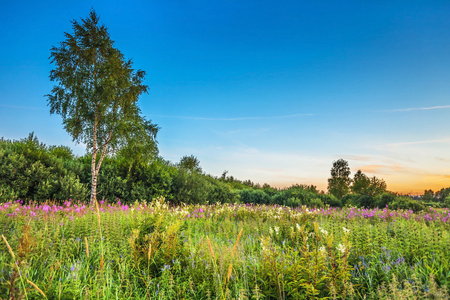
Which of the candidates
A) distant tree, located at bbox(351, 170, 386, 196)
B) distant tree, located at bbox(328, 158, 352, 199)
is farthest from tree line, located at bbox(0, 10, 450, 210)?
distant tree, located at bbox(328, 158, 352, 199)

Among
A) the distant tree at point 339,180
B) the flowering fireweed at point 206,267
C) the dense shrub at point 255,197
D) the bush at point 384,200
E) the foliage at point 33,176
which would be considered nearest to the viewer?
the flowering fireweed at point 206,267

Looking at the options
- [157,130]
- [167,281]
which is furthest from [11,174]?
[167,281]

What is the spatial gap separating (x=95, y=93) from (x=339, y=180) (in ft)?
59.4

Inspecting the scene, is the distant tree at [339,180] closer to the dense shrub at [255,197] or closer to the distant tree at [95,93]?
the dense shrub at [255,197]

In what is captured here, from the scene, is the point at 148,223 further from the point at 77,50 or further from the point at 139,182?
the point at 77,50

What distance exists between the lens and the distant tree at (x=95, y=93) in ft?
41.9

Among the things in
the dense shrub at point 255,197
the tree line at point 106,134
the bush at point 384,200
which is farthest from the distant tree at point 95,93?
the bush at point 384,200

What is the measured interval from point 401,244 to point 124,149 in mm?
11585

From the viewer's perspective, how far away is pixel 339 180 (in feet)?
70.0

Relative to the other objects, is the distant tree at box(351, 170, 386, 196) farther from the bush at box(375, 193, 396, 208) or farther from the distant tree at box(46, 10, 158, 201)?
the distant tree at box(46, 10, 158, 201)

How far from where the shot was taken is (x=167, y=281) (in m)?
3.24

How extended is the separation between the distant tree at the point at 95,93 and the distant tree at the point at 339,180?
1496 cm

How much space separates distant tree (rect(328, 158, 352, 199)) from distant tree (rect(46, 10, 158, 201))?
14957mm

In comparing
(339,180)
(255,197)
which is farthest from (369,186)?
(255,197)
